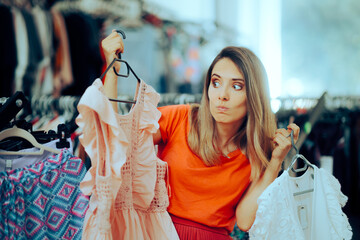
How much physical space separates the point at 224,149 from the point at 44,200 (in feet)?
2.09

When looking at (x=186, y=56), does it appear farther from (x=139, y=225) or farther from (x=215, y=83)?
(x=139, y=225)

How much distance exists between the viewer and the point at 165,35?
9.55ft

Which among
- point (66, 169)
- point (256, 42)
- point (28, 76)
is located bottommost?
point (66, 169)

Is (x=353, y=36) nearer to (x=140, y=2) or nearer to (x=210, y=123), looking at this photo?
(x=140, y=2)

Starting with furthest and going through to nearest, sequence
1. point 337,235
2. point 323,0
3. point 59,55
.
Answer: point 323,0 < point 59,55 < point 337,235

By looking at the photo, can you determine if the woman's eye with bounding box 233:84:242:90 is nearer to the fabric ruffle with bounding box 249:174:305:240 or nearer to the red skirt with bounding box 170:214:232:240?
the fabric ruffle with bounding box 249:174:305:240

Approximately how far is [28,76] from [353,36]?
3890mm

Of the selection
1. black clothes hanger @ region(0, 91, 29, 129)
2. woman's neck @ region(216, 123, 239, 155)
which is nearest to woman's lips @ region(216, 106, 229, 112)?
woman's neck @ region(216, 123, 239, 155)

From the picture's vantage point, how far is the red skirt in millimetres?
1191

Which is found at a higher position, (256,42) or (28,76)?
(256,42)

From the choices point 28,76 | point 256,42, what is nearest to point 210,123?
point 28,76

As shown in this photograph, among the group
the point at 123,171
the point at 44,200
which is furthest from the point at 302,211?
the point at 44,200

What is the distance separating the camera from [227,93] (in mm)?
1138

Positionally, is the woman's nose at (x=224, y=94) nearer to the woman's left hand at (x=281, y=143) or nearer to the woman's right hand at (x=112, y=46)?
the woman's left hand at (x=281, y=143)
